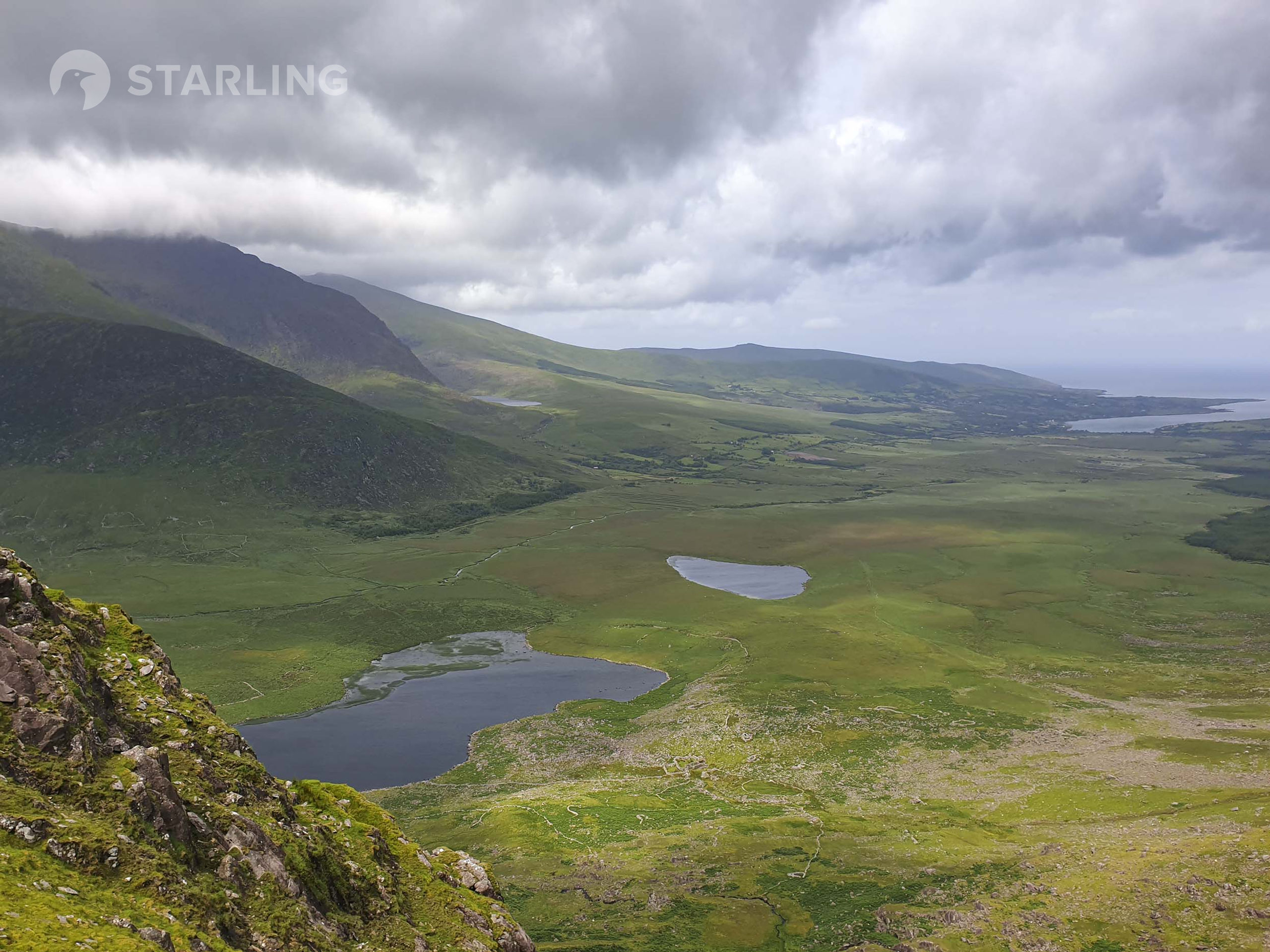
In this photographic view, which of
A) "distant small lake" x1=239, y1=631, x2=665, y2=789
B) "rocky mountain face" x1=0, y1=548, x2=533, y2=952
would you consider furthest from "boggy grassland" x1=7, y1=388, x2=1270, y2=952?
"rocky mountain face" x1=0, y1=548, x2=533, y2=952

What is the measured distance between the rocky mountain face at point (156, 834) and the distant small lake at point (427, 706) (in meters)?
58.6

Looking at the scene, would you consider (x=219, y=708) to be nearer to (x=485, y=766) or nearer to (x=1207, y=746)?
(x=485, y=766)

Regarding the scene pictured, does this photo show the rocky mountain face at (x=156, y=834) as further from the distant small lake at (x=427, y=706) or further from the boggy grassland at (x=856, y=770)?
the distant small lake at (x=427, y=706)

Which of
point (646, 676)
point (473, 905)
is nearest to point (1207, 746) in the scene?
point (646, 676)

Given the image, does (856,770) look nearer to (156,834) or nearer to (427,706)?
(427,706)

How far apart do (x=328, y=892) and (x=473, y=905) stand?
10.7 m

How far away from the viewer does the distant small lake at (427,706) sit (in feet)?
372

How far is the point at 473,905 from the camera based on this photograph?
45281 millimetres

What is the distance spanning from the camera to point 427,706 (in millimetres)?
138625

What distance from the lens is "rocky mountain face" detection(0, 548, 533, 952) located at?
26703mm

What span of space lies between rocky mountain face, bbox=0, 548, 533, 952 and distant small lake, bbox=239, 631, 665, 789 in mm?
58590

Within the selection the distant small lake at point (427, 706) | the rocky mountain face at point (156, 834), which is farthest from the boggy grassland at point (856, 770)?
the rocky mountain face at point (156, 834)

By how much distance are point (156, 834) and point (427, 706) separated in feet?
367

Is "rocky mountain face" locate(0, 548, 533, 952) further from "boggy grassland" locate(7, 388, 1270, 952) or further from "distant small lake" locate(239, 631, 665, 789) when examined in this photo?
"distant small lake" locate(239, 631, 665, 789)
